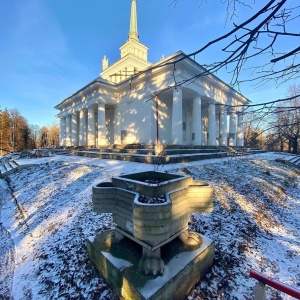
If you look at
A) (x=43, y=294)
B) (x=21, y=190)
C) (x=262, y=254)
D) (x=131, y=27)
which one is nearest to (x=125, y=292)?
(x=43, y=294)

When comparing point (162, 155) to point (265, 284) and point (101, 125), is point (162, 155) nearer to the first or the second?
point (265, 284)

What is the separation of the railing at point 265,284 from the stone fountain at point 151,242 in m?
0.85

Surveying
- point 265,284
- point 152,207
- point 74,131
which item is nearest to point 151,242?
point 152,207

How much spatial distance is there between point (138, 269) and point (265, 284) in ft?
4.47

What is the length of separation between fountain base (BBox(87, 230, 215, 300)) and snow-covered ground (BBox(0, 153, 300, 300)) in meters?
0.18

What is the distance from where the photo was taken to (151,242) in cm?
217

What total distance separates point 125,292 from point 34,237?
3.10 m

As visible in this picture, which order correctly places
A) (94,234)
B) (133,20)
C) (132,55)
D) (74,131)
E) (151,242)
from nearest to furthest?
(151,242)
(94,234)
(132,55)
(74,131)
(133,20)

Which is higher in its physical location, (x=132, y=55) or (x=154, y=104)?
(x=132, y=55)

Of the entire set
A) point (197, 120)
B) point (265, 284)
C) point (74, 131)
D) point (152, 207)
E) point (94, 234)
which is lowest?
point (94, 234)

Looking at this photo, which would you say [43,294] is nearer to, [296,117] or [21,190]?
[296,117]

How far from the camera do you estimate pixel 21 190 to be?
7.69 metres

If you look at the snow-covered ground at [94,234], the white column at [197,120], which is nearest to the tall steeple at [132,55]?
the white column at [197,120]

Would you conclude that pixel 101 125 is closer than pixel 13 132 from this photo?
Yes
